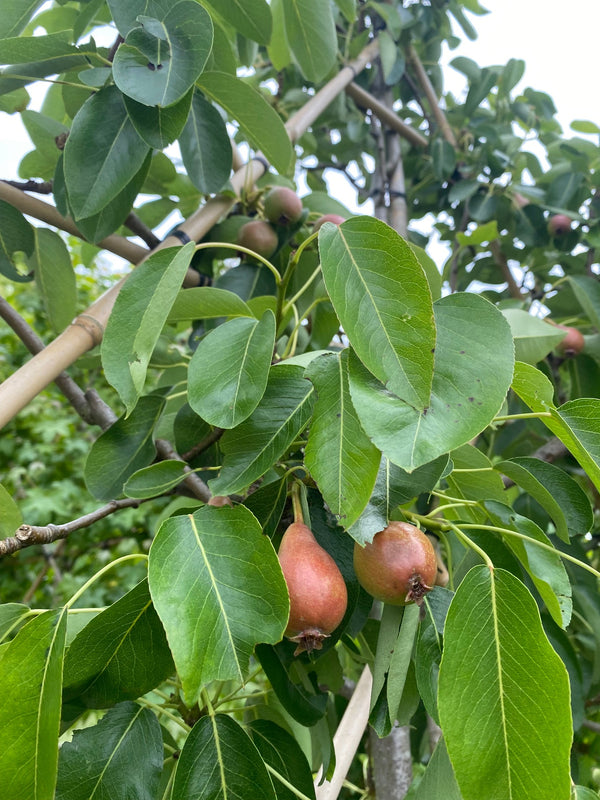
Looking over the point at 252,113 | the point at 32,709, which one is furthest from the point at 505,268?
the point at 32,709

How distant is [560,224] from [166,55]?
897mm

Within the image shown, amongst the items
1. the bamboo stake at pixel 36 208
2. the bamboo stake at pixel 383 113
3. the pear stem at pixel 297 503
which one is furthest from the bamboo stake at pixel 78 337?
the bamboo stake at pixel 383 113

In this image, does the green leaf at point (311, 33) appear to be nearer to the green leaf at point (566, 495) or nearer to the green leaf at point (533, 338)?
the green leaf at point (533, 338)

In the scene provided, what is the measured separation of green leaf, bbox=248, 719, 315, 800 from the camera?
513 millimetres

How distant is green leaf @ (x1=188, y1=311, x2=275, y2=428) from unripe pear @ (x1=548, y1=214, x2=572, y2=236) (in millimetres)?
915

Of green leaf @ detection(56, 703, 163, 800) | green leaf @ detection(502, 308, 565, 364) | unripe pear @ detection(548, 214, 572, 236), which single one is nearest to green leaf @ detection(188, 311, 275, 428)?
green leaf @ detection(56, 703, 163, 800)

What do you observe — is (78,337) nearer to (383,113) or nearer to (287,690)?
(287,690)

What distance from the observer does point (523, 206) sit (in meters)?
1.33

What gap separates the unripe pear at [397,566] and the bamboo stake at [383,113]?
1139 millimetres

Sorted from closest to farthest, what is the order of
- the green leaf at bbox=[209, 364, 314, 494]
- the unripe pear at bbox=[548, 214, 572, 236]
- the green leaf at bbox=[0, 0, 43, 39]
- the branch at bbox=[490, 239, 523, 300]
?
1. the green leaf at bbox=[209, 364, 314, 494]
2. the green leaf at bbox=[0, 0, 43, 39]
3. the unripe pear at bbox=[548, 214, 572, 236]
4. the branch at bbox=[490, 239, 523, 300]

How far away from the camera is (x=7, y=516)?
0.51m

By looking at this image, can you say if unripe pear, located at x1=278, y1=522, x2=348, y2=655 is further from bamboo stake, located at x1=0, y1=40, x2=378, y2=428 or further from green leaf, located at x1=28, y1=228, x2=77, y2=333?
green leaf, located at x1=28, y1=228, x2=77, y2=333

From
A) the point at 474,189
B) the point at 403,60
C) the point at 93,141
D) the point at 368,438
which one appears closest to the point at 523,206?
the point at 474,189

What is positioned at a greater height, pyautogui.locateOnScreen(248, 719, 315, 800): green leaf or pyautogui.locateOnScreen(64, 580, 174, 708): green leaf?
pyautogui.locateOnScreen(64, 580, 174, 708): green leaf
